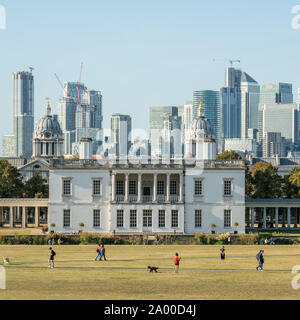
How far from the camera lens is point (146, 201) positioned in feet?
324

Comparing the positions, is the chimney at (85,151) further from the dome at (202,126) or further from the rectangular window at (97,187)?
the dome at (202,126)

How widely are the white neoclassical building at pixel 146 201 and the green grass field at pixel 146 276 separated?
24.1 m

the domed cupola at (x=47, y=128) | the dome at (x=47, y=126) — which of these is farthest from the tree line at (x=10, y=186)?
the dome at (x=47, y=126)

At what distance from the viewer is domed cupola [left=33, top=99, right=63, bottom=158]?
17800 cm

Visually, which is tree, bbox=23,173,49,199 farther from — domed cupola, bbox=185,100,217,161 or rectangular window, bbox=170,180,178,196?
rectangular window, bbox=170,180,178,196

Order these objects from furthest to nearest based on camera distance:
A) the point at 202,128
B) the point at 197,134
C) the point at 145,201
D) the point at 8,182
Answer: the point at 202,128 < the point at 197,134 < the point at 8,182 < the point at 145,201

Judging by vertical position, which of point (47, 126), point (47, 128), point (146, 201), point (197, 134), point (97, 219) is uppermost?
point (47, 126)

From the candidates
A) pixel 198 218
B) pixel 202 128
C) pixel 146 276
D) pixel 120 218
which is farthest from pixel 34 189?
pixel 146 276

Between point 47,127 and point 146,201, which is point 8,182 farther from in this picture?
point 47,127

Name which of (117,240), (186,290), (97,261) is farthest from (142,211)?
(186,290)

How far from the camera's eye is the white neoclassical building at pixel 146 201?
320 feet

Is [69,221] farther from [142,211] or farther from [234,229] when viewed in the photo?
[234,229]

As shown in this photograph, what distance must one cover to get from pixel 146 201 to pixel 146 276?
148 feet
